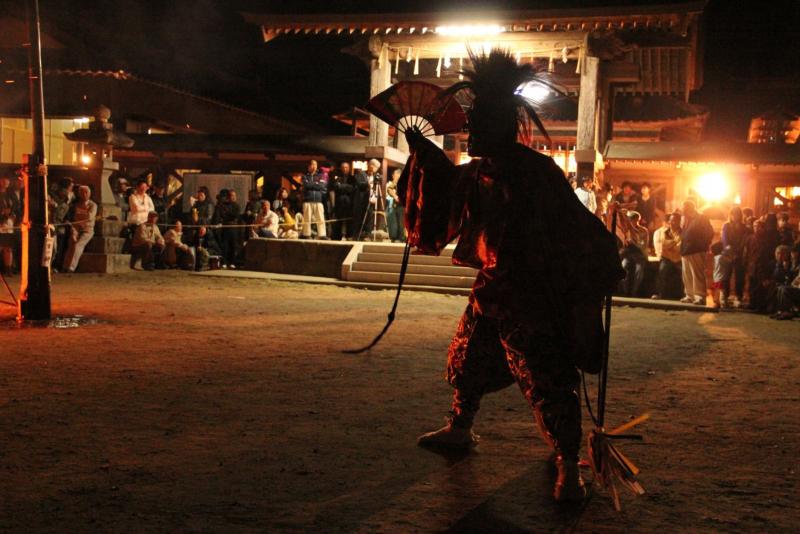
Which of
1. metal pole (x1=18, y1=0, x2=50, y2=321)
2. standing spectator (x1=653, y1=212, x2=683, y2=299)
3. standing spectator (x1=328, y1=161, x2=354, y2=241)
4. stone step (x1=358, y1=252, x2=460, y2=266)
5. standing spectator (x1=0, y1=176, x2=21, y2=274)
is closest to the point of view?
metal pole (x1=18, y1=0, x2=50, y2=321)

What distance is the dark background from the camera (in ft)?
74.2

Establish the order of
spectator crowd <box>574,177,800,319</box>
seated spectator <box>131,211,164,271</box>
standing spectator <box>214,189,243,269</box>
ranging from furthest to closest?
standing spectator <box>214,189,243,269</box> < seated spectator <box>131,211,164,271</box> < spectator crowd <box>574,177,800,319</box>

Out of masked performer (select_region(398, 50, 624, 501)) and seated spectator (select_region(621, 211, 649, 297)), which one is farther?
Answer: seated spectator (select_region(621, 211, 649, 297))

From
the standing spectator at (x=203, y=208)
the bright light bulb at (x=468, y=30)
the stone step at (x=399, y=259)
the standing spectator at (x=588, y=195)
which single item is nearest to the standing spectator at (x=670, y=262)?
the standing spectator at (x=588, y=195)

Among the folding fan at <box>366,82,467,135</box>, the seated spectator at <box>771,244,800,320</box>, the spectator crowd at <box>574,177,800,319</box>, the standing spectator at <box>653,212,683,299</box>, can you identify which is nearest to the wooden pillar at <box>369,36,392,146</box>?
the spectator crowd at <box>574,177,800,319</box>

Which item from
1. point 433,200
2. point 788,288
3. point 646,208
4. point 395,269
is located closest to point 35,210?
point 433,200

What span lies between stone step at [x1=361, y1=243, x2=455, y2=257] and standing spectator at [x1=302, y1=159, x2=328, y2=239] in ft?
7.58

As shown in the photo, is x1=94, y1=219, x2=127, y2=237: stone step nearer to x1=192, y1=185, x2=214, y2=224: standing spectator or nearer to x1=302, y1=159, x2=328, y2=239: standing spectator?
x1=192, y1=185, x2=214, y2=224: standing spectator

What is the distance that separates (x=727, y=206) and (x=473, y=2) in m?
9.08

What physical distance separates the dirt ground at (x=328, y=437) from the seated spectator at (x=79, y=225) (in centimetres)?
721

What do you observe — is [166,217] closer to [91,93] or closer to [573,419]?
[91,93]

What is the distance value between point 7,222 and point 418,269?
8.45 m

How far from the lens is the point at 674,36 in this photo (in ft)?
51.3

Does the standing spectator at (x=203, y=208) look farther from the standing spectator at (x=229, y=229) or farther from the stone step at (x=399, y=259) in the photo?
the stone step at (x=399, y=259)
